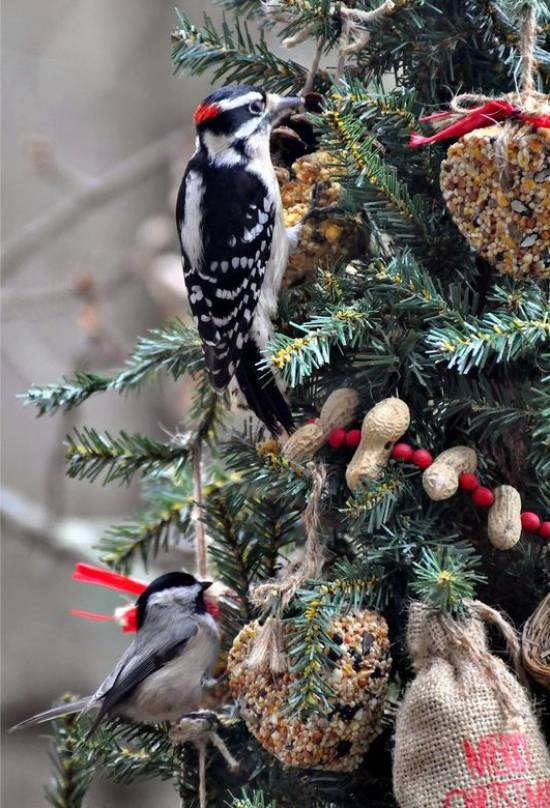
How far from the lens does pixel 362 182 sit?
0.78 meters

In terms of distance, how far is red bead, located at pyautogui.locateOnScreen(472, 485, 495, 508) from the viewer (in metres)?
0.76

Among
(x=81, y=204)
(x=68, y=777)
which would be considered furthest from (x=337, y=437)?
(x=81, y=204)

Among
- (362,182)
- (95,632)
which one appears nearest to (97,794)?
(95,632)

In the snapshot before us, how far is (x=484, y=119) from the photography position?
737 millimetres

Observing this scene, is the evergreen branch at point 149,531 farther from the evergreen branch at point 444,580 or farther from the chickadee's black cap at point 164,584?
the evergreen branch at point 444,580

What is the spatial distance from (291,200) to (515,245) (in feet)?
0.93

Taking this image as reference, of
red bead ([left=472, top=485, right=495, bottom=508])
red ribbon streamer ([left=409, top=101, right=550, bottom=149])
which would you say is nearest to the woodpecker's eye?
red ribbon streamer ([left=409, top=101, right=550, bottom=149])

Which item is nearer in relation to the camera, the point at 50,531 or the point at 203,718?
the point at 203,718

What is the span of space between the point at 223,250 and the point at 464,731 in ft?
1.74

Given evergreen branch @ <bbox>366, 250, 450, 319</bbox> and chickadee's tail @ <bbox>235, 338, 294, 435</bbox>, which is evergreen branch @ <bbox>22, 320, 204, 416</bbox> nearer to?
chickadee's tail @ <bbox>235, 338, 294, 435</bbox>

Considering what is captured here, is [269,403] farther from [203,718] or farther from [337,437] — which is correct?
[203,718]

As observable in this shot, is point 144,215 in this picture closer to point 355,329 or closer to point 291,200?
point 291,200

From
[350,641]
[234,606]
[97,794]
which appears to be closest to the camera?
[350,641]

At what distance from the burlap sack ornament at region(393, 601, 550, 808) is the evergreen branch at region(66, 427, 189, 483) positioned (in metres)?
0.37
